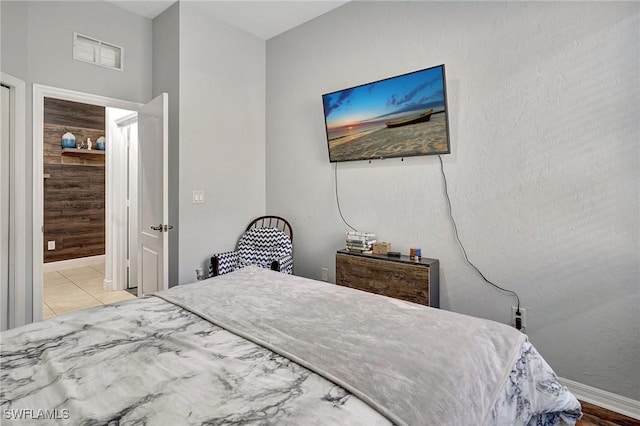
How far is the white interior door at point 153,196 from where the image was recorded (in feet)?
9.44

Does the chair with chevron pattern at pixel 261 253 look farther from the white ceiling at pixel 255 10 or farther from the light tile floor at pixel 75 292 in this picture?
the white ceiling at pixel 255 10

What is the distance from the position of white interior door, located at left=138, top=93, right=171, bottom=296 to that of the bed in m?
1.48

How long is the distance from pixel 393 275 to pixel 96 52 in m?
3.37

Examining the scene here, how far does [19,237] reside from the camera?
103 inches

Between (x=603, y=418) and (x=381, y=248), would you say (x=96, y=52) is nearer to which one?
(x=381, y=248)

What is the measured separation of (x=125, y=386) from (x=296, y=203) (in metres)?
2.78

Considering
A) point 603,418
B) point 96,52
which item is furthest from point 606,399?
point 96,52

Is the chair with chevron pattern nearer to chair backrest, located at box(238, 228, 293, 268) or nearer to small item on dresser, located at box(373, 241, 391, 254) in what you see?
chair backrest, located at box(238, 228, 293, 268)

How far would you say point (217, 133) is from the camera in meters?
3.41

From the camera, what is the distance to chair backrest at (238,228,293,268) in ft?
11.1

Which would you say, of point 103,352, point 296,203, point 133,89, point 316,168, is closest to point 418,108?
point 316,168

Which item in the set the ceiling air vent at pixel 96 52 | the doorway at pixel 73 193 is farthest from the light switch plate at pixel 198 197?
the doorway at pixel 73 193

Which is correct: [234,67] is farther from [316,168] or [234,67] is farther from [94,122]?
[94,122]

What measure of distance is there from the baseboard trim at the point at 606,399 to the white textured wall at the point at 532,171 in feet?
0.14
